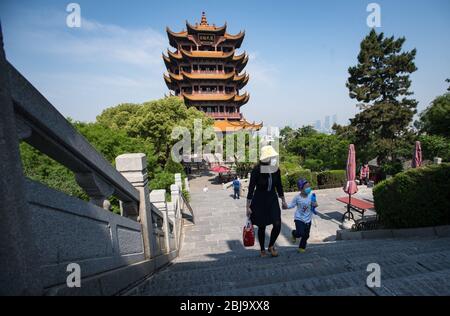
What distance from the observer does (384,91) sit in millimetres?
25188

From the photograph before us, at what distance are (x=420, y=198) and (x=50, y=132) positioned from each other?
706 centimetres

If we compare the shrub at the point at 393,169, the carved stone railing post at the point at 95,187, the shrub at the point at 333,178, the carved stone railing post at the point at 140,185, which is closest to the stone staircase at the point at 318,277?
the carved stone railing post at the point at 140,185

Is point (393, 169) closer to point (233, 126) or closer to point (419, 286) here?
point (233, 126)

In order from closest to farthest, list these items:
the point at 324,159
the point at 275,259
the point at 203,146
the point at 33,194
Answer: the point at 33,194 → the point at 275,259 → the point at 203,146 → the point at 324,159

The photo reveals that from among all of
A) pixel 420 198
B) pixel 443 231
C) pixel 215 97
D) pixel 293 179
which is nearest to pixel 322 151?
pixel 293 179

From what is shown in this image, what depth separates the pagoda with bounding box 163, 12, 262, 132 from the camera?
39281 millimetres

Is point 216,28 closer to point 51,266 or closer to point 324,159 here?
point 324,159

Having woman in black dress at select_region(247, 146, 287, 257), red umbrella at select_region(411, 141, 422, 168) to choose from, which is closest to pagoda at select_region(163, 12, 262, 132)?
red umbrella at select_region(411, 141, 422, 168)

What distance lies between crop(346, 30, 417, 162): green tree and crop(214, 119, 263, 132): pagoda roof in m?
15.6

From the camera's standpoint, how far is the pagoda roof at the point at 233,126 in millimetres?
36250

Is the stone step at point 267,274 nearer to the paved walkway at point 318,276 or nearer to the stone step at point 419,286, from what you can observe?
the paved walkway at point 318,276

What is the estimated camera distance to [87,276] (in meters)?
2.13
